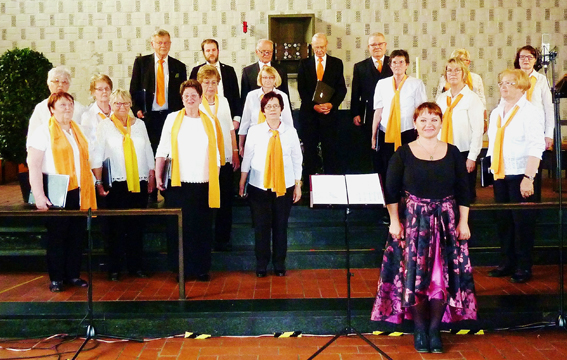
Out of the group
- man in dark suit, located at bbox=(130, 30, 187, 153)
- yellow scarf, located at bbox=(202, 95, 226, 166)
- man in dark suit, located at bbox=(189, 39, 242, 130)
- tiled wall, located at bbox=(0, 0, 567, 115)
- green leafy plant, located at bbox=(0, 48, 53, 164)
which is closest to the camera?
yellow scarf, located at bbox=(202, 95, 226, 166)

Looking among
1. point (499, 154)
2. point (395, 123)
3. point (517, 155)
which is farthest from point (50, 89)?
point (517, 155)

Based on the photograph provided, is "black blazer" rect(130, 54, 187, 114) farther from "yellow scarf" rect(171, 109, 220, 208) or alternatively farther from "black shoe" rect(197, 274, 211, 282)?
"black shoe" rect(197, 274, 211, 282)

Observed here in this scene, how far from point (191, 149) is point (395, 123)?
1856 mm

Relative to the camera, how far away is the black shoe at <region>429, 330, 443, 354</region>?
3.65 metres

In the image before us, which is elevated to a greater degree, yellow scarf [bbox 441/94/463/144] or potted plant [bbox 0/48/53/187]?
potted plant [bbox 0/48/53/187]

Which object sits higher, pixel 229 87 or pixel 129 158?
pixel 229 87

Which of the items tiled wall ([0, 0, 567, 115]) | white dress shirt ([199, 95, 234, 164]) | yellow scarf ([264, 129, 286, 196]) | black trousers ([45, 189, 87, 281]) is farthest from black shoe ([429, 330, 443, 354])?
tiled wall ([0, 0, 567, 115])

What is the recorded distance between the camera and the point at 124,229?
4.95 metres

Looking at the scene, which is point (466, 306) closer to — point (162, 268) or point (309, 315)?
point (309, 315)

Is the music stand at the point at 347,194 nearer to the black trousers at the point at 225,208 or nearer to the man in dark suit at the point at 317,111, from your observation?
the black trousers at the point at 225,208

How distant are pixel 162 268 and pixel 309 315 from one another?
1.77 meters

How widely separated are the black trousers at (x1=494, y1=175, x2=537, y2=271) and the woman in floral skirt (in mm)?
1174

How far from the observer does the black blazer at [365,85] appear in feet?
19.3

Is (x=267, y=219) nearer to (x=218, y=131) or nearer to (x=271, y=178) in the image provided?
(x=271, y=178)
